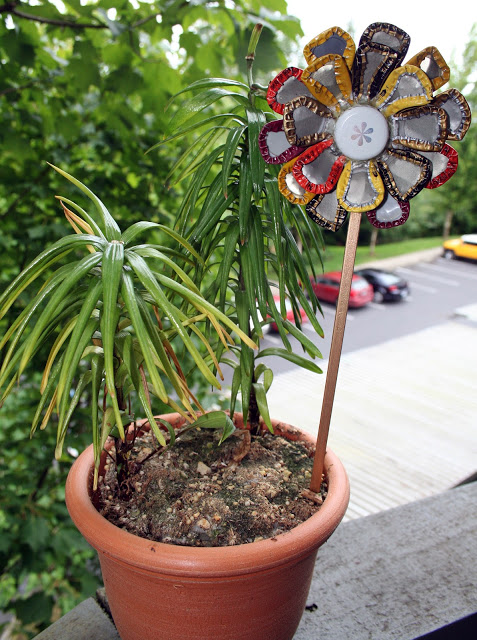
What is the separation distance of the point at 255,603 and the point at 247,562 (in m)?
0.08

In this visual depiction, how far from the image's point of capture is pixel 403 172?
0.59m

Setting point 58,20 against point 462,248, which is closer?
point 58,20

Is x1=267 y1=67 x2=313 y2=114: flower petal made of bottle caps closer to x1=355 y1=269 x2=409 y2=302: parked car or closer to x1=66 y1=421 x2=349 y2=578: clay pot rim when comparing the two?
x1=66 y1=421 x2=349 y2=578: clay pot rim

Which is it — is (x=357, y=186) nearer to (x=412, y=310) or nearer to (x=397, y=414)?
(x=397, y=414)

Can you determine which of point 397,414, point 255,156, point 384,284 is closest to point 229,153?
point 255,156

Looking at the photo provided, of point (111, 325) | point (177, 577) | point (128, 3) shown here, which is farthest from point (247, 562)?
point (128, 3)

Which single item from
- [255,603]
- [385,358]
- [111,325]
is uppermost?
[111,325]

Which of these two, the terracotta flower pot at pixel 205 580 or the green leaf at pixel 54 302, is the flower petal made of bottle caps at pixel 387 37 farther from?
the terracotta flower pot at pixel 205 580

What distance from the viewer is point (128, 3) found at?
3.72 feet

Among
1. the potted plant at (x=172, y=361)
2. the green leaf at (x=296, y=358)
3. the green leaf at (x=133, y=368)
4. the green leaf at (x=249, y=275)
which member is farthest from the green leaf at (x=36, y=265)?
the green leaf at (x=296, y=358)

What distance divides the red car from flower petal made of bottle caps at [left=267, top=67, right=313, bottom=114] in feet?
19.0

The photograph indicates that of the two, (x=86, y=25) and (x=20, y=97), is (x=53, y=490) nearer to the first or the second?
(x=20, y=97)

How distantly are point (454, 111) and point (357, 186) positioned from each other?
125 millimetres

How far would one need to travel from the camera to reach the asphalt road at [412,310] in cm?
596
